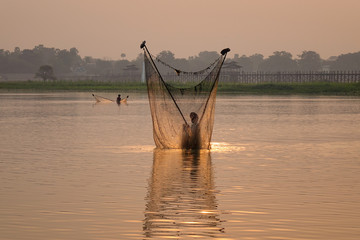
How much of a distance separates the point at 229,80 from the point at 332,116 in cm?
7331

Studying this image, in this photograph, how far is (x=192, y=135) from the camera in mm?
22688

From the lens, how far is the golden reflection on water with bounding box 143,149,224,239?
36.9ft

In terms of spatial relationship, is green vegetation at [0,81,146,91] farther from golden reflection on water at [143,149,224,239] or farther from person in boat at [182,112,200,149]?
golden reflection on water at [143,149,224,239]

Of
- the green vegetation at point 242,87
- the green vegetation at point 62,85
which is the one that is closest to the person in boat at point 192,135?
the green vegetation at point 242,87

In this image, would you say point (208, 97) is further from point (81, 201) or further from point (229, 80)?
point (229, 80)

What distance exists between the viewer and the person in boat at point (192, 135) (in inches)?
871

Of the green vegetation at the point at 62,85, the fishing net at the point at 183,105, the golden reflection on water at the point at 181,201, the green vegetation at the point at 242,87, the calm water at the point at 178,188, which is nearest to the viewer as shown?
the golden reflection on water at the point at 181,201

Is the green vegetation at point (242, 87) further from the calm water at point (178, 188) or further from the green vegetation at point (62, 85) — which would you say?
the calm water at point (178, 188)

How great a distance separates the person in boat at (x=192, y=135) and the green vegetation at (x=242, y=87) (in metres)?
70.5

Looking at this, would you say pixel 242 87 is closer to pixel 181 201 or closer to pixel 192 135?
pixel 192 135

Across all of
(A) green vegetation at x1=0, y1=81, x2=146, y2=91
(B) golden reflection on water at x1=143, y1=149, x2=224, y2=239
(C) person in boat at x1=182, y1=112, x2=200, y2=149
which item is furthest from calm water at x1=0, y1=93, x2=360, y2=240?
(A) green vegetation at x1=0, y1=81, x2=146, y2=91

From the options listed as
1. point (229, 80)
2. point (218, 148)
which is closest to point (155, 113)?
point (218, 148)

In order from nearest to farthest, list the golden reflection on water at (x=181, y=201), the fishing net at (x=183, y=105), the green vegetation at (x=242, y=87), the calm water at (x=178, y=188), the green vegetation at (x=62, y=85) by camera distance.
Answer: the golden reflection on water at (x=181, y=201)
the calm water at (x=178, y=188)
the fishing net at (x=183, y=105)
the green vegetation at (x=242, y=87)
the green vegetation at (x=62, y=85)

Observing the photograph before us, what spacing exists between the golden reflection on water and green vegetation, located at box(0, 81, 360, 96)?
7460 centimetres
